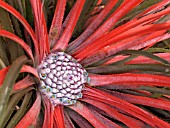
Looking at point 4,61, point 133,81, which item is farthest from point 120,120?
point 4,61

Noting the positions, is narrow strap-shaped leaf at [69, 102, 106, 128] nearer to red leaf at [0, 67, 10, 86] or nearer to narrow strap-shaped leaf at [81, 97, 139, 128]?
narrow strap-shaped leaf at [81, 97, 139, 128]

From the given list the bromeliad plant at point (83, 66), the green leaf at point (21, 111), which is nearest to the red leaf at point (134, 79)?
the bromeliad plant at point (83, 66)

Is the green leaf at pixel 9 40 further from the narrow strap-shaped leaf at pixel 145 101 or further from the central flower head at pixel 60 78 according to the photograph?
the narrow strap-shaped leaf at pixel 145 101

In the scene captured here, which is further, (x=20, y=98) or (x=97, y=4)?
(x=97, y=4)

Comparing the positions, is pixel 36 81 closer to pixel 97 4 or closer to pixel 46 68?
pixel 46 68

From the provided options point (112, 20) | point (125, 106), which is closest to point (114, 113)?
point (125, 106)

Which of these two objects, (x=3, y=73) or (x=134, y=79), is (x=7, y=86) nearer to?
(x=3, y=73)

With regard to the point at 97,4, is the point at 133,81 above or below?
below

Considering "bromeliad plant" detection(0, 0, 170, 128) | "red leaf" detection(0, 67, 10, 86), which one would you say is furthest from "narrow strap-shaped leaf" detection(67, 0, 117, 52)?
"red leaf" detection(0, 67, 10, 86)
